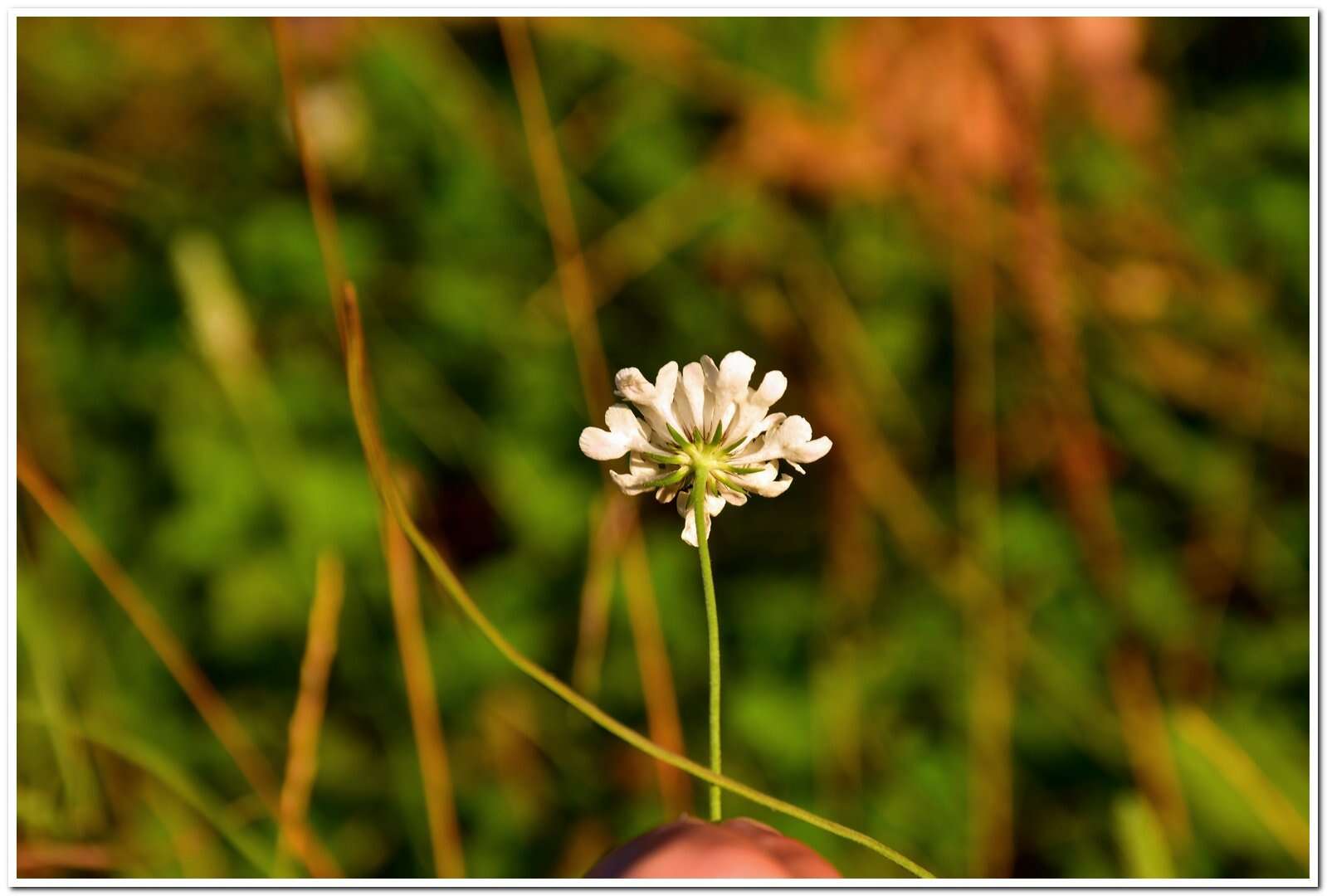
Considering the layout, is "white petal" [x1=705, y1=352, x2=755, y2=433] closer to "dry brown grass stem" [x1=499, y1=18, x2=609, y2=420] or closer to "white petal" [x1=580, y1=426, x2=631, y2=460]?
"white petal" [x1=580, y1=426, x2=631, y2=460]

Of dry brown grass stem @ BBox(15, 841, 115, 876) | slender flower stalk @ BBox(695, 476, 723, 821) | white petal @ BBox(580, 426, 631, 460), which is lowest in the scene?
slender flower stalk @ BBox(695, 476, 723, 821)

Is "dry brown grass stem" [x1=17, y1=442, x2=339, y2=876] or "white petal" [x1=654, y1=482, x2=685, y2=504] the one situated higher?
"dry brown grass stem" [x1=17, y1=442, x2=339, y2=876]

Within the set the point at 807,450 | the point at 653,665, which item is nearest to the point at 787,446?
the point at 807,450

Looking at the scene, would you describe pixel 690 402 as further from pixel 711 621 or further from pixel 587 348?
pixel 587 348

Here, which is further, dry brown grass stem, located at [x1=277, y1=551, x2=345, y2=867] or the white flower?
dry brown grass stem, located at [x1=277, y1=551, x2=345, y2=867]

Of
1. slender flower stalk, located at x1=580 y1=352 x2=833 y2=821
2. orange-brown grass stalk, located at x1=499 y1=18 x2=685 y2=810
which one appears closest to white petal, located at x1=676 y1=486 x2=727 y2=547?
slender flower stalk, located at x1=580 y1=352 x2=833 y2=821

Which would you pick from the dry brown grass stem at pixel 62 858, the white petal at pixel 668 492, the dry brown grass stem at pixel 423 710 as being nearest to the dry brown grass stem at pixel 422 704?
the dry brown grass stem at pixel 423 710

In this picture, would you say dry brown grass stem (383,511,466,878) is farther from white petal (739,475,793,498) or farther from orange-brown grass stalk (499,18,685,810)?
white petal (739,475,793,498)

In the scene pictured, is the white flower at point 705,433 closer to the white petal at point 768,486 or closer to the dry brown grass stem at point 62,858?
the white petal at point 768,486
